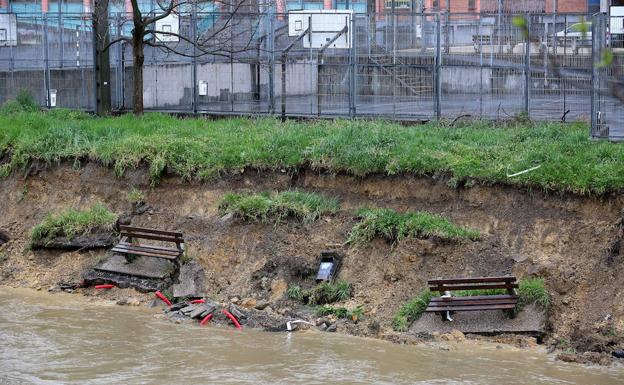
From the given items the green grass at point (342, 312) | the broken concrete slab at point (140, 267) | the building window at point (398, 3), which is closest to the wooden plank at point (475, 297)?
the green grass at point (342, 312)

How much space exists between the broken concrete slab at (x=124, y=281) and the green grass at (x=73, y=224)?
943mm

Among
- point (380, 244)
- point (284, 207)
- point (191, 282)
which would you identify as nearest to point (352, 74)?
point (284, 207)

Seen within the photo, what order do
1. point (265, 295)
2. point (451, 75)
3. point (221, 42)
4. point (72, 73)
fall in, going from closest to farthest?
point (265, 295)
point (451, 75)
point (221, 42)
point (72, 73)

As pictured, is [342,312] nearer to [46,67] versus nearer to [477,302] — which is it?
[477,302]

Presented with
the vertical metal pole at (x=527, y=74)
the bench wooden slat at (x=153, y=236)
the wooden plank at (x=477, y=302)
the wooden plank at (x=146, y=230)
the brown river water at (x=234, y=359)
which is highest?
the vertical metal pole at (x=527, y=74)

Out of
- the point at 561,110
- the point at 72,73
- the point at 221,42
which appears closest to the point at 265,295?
the point at 561,110

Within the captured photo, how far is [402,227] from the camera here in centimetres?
1266

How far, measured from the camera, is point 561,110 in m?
17.2

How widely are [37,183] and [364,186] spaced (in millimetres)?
6015

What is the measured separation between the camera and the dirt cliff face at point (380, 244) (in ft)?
37.2

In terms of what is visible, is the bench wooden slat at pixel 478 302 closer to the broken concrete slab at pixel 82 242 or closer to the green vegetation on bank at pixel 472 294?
the green vegetation on bank at pixel 472 294

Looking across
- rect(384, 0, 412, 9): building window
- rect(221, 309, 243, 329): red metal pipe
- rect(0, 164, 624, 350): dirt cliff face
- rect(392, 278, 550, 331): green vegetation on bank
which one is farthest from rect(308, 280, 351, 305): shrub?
rect(384, 0, 412, 9): building window

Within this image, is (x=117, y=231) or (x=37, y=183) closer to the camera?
(x=117, y=231)

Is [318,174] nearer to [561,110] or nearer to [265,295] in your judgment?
[265,295]
